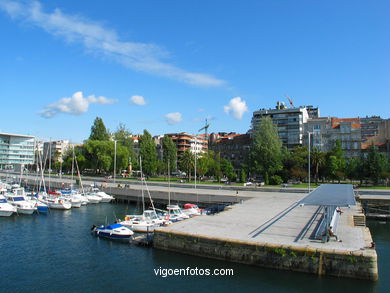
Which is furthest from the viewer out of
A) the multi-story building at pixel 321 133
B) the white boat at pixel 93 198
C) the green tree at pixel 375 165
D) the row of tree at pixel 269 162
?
the multi-story building at pixel 321 133

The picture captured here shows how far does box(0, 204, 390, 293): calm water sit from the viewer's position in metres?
22.3

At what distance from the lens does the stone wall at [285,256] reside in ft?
73.6

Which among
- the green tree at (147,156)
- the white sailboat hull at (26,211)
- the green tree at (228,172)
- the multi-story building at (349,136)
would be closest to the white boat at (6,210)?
Answer: the white sailboat hull at (26,211)

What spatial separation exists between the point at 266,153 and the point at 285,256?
64251mm

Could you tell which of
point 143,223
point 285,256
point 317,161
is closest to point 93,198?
point 143,223

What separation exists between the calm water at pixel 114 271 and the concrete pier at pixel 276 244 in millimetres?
646

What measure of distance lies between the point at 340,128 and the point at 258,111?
101ft

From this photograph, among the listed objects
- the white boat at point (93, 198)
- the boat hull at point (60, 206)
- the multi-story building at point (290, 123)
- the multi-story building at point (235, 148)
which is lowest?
the boat hull at point (60, 206)

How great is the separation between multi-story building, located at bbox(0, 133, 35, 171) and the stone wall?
162 m

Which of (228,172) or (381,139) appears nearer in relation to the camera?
(228,172)

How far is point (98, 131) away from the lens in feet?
409

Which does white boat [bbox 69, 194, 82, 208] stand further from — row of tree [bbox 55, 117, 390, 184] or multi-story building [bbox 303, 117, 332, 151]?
multi-story building [bbox 303, 117, 332, 151]

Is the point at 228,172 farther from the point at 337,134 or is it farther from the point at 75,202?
the point at 75,202

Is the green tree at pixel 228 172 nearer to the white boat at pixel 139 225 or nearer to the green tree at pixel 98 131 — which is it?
the green tree at pixel 98 131
